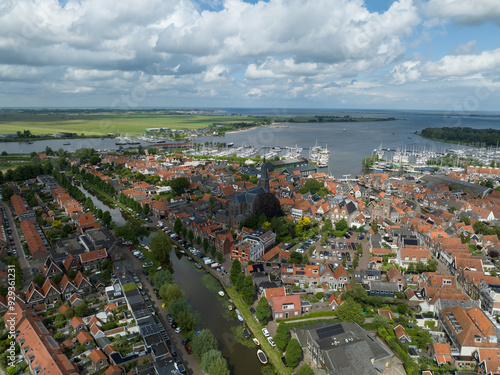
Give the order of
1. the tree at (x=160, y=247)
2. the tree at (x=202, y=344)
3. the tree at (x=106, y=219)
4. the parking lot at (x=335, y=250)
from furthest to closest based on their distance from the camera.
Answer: the tree at (x=106, y=219) < the parking lot at (x=335, y=250) < the tree at (x=160, y=247) < the tree at (x=202, y=344)

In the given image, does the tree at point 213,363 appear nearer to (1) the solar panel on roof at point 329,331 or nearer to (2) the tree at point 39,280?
(1) the solar panel on roof at point 329,331

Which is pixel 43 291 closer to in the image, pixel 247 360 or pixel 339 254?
pixel 247 360

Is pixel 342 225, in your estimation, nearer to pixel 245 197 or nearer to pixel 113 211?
pixel 245 197

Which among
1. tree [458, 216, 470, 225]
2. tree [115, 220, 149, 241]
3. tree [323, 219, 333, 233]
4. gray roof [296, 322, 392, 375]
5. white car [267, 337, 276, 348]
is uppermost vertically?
tree [115, 220, 149, 241]

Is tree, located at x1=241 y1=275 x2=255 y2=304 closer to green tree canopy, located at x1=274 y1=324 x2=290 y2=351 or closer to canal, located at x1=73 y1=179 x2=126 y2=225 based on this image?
green tree canopy, located at x1=274 y1=324 x2=290 y2=351

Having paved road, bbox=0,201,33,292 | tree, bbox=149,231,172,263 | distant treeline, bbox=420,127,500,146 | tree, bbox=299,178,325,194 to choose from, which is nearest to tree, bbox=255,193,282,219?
tree, bbox=149,231,172,263

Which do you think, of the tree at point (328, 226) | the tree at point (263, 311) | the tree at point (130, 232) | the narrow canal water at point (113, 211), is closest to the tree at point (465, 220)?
the tree at point (328, 226)

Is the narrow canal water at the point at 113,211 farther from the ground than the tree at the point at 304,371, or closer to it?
farther from the ground
